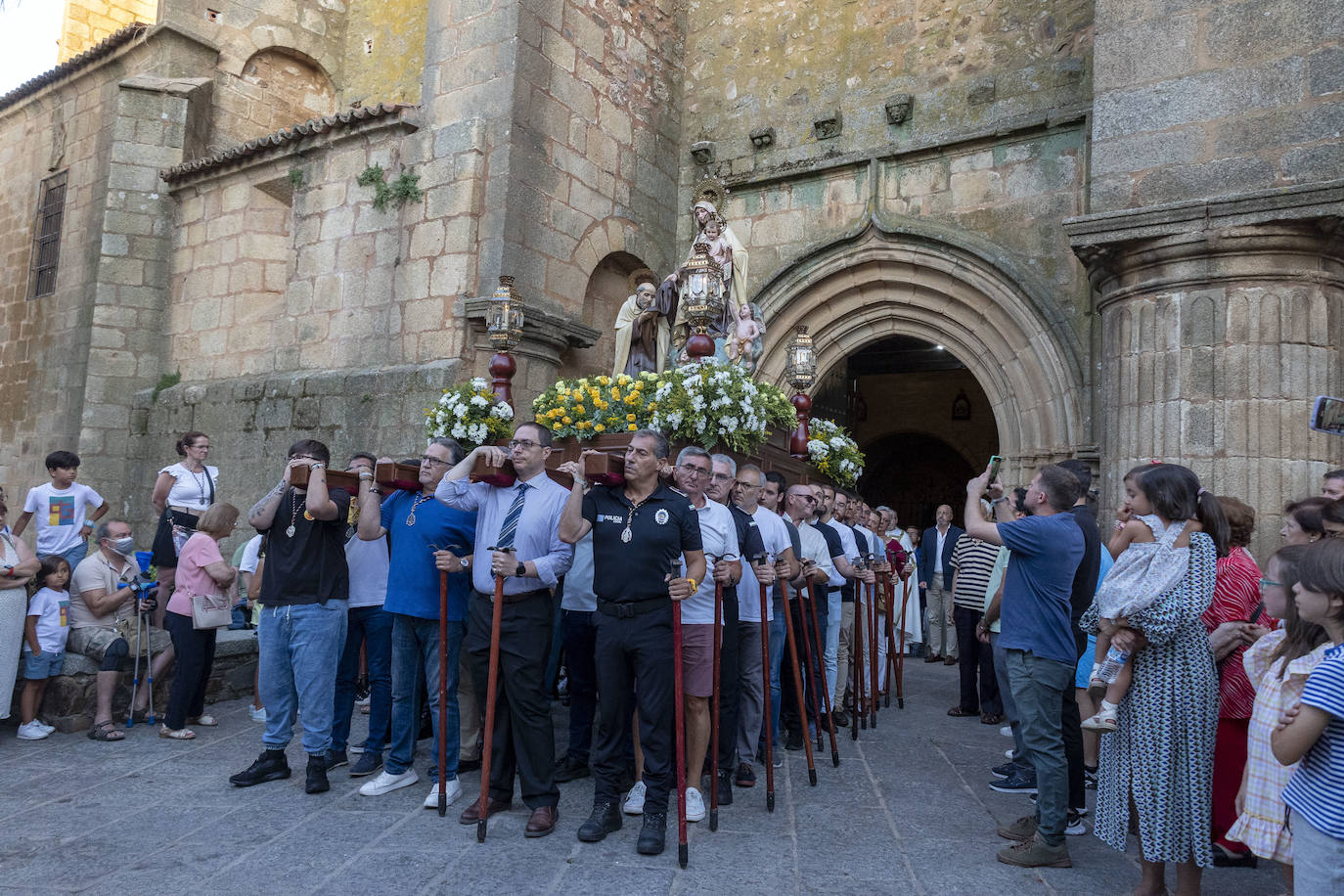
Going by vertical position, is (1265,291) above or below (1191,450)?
above

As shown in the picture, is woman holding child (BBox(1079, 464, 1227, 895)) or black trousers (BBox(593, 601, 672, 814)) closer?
woman holding child (BBox(1079, 464, 1227, 895))

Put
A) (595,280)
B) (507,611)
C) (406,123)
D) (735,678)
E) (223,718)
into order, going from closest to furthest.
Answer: (507,611) < (735,678) < (223,718) < (406,123) < (595,280)

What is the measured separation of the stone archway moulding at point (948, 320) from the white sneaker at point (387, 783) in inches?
268

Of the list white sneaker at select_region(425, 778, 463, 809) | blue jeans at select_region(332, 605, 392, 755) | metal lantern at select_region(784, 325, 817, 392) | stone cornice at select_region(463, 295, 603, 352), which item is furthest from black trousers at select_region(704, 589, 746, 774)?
stone cornice at select_region(463, 295, 603, 352)

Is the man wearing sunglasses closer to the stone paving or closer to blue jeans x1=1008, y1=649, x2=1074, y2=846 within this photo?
the stone paving

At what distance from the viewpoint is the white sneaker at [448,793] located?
4.34 meters

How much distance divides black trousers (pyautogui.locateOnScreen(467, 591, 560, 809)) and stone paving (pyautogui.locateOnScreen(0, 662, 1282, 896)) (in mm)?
202

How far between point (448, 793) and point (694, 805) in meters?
1.20

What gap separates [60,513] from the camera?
681 centimetres

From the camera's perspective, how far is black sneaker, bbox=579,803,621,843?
12.9 ft

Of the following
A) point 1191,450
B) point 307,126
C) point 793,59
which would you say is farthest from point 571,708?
point 793,59

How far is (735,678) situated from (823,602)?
5.17ft

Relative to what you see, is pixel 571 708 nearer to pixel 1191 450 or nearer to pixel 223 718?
pixel 223 718

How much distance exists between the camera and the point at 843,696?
6.87 meters
